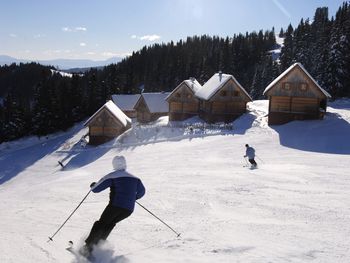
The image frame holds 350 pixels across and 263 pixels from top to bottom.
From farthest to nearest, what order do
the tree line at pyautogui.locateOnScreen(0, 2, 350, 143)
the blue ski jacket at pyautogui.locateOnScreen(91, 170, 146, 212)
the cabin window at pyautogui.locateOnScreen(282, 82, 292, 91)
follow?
1. the tree line at pyautogui.locateOnScreen(0, 2, 350, 143)
2. the cabin window at pyautogui.locateOnScreen(282, 82, 292, 91)
3. the blue ski jacket at pyautogui.locateOnScreen(91, 170, 146, 212)

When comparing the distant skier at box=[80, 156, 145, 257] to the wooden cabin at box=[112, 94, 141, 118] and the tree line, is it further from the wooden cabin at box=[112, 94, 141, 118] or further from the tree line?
the wooden cabin at box=[112, 94, 141, 118]

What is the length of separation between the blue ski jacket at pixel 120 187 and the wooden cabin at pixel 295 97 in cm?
3443

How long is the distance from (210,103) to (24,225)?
39261 millimetres

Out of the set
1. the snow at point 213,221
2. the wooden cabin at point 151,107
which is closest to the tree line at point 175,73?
the wooden cabin at point 151,107

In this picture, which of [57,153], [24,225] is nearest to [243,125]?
[57,153]

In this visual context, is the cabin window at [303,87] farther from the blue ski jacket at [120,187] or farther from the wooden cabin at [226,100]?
the blue ski jacket at [120,187]

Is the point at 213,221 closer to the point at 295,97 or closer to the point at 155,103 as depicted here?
the point at 295,97

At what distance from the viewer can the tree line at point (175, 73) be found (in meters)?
58.1

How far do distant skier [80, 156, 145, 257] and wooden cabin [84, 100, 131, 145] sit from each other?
136 feet

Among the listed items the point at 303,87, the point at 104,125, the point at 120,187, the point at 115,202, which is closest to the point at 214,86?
the point at 303,87

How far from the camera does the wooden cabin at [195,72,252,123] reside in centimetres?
4672

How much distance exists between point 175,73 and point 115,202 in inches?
3982

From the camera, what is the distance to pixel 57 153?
4594cm

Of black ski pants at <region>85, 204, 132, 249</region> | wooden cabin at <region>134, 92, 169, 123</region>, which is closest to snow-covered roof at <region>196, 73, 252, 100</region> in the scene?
wooden cabin at <region>134, 92, 169, 123</region>
